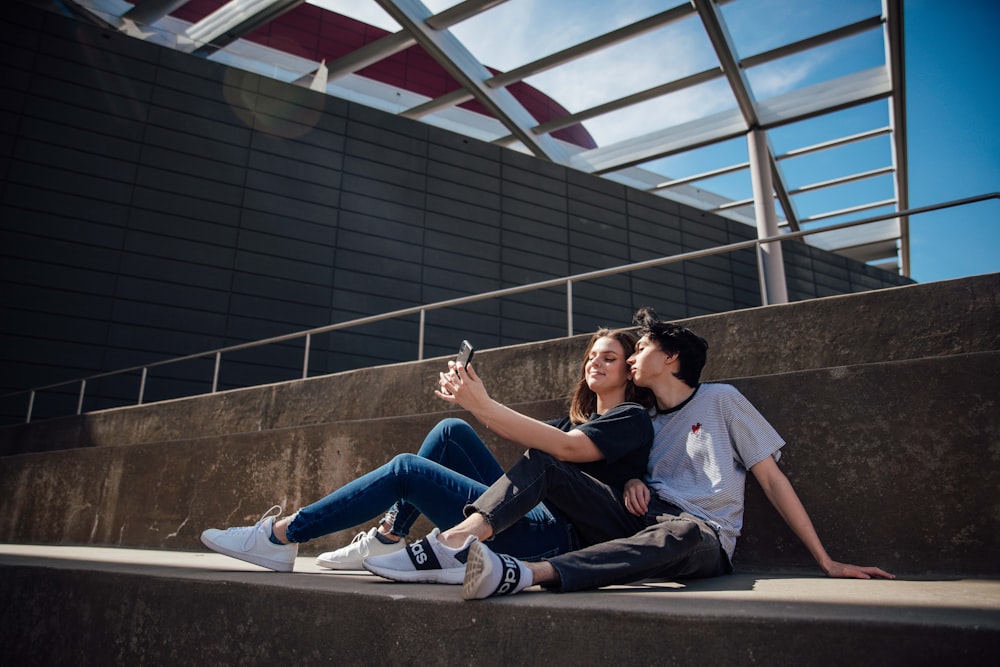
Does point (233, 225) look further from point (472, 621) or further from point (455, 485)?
point (472, 621)

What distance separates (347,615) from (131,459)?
4.36m

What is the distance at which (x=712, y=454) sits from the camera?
238 cm

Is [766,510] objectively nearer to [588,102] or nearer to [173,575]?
[173,575]

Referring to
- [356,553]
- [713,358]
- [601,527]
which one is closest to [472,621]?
[601,527]

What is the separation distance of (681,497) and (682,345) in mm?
627

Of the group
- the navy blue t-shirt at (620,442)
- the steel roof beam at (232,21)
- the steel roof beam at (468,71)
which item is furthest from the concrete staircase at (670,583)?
the steel roof beam at (232,21)

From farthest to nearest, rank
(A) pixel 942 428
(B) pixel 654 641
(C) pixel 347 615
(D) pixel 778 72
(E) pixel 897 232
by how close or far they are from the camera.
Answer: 1. (E) pixel 897 232
2. (D) pixel 778 72
3. (A) pixel 942 428
4. (C) pixel 347 615
5. (B) pixel 654 641

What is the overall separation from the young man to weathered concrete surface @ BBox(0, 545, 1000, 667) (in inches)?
2.7

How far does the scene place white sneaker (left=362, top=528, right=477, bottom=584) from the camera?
1.97 m

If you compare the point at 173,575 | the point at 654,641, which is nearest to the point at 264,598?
the point at 173,575

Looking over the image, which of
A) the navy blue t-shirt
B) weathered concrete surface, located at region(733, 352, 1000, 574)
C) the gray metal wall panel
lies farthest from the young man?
the gray metal wall panel

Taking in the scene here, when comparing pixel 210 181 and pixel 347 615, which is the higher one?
pixel 210 181

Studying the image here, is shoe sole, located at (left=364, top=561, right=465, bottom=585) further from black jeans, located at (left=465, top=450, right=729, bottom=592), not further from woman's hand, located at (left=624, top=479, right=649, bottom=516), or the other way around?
woman's hand, located at (left=624, top=479, right=649, bottom=516)

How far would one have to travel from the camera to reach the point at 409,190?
12.5 m
